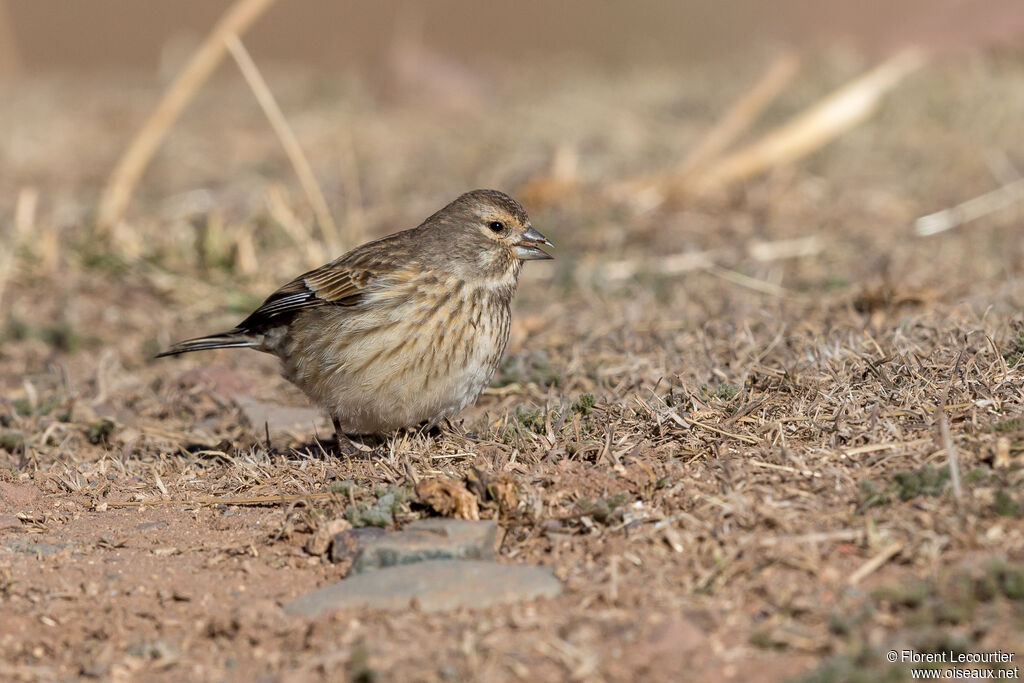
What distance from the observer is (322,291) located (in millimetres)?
5590

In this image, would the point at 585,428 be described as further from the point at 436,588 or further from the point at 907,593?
the point at 907,593

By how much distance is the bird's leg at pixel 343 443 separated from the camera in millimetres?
5297

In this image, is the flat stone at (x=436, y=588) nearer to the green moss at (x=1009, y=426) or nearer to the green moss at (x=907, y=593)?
the green moss at (x=907, y=593)

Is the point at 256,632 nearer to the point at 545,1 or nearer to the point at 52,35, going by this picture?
the point at 52,35

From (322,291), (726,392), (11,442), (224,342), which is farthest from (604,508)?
(11,442)

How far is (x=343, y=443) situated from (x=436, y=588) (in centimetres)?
179

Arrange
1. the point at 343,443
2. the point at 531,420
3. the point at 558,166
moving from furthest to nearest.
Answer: the point at 558,166 < the point at 343,443 < the point at 531,420

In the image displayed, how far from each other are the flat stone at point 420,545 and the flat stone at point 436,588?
68 millimetres

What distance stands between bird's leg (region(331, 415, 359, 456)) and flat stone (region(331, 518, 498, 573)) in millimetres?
1190

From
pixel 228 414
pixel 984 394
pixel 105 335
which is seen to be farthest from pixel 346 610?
pixel 105 335

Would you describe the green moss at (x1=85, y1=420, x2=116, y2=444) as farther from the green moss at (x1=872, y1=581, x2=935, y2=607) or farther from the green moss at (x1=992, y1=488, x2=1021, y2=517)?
the green moss at (x1=992, y1=488, x2=1021, y2=517)

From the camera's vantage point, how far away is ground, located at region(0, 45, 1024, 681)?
11.4ft

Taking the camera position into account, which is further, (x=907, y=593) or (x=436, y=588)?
(x=436, y=588)

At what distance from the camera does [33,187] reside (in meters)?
10.5
